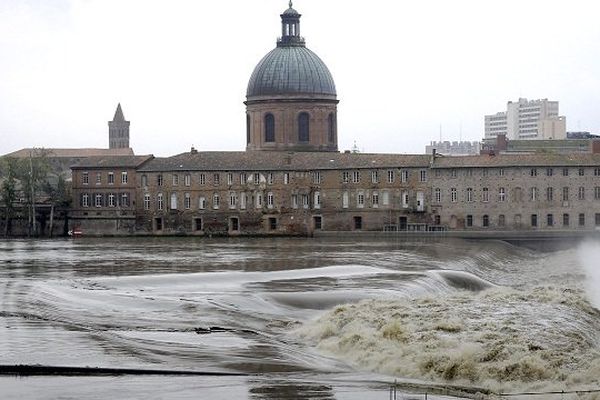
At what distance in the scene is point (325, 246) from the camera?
74.2m

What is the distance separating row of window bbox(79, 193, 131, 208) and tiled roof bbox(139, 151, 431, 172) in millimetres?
2826

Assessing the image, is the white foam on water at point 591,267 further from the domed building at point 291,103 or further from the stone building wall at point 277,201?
the domed building at point 291,103

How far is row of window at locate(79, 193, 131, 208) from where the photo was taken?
95.9 meters

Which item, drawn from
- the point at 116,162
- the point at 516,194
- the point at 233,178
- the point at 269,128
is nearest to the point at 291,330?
the point at 516,194

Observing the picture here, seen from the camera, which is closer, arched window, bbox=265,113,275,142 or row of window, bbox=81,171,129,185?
row of window, bbox=81,171,129,185

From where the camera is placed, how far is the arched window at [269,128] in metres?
104

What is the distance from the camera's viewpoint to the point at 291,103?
103 meters

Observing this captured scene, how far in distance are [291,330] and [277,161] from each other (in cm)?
6499

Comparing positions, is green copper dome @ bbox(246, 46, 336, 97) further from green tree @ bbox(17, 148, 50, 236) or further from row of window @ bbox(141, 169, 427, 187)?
green tree @ bbox(17, 148, 50, 236)

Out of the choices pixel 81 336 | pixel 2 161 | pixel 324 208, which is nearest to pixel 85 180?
Answer: pixel 2 161

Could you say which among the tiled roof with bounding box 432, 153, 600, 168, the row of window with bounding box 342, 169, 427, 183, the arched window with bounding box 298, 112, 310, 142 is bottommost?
the row of window with bounding box 342, 169, 427, 183

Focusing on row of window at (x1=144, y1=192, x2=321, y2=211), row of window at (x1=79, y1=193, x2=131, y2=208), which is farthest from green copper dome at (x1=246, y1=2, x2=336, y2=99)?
row of window at (x1=79, y1=193, x2=131, y2=208)

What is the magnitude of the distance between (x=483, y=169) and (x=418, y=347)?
6588cm

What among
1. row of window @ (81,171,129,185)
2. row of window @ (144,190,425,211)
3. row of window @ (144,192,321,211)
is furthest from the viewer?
row of window @ (81,171,129,185)
